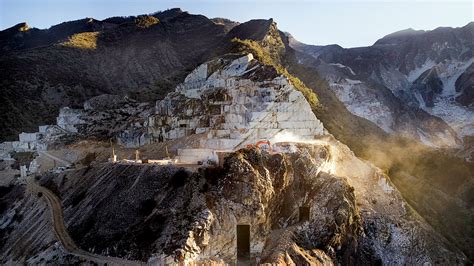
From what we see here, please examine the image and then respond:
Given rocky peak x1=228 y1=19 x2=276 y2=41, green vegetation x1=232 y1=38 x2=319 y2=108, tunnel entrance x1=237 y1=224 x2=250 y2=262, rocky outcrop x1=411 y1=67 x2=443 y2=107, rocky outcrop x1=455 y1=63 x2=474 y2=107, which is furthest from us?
rocky outcrop x1=411 y1=67 x2=443 y2=107

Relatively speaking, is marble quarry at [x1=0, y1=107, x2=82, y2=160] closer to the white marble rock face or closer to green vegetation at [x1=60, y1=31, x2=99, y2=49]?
the white marble rock face

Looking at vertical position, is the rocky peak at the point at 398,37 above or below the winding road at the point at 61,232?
above

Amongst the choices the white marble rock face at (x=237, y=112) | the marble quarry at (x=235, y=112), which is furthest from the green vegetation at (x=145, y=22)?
the white marble rock face at (x=237, y=112)

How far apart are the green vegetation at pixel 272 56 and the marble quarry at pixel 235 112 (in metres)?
7.49

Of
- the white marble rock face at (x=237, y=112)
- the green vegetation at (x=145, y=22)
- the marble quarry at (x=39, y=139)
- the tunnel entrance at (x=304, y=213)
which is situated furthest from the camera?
the green vegetation at (x=145, y=22)

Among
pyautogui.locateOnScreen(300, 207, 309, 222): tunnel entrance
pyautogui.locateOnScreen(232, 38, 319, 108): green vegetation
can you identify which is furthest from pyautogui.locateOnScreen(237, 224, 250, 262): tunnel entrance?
pyautogui.locateOnScreen(232, 38, 319, 108): green vegetation

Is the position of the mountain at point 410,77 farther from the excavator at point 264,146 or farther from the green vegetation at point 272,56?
the excavator at point 264,146

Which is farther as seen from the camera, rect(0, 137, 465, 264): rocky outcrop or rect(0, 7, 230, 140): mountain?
rect(0, 7, 230, 140): mountain

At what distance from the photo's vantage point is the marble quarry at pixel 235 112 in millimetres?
54562

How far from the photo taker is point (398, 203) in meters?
53.1

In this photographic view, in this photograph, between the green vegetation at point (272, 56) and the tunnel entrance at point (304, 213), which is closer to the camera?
the tunnel entrance at point (304, 213)

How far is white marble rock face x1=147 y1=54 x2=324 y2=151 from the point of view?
54.8 metres

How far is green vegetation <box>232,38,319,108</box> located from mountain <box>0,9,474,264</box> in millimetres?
644

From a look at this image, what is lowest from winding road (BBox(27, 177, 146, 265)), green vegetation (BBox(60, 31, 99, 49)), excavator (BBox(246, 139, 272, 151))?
winding road (BBox(27, 177, 146, 265))
